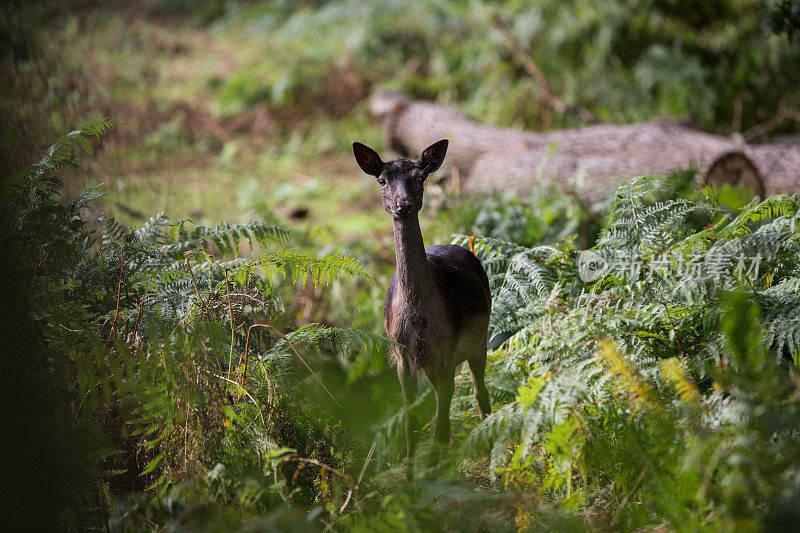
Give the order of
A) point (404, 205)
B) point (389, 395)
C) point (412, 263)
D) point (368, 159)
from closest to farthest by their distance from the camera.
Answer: point (404, 205), point (412, 263), point (368, 159), point (389, 395)

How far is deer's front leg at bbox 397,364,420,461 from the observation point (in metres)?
3.80

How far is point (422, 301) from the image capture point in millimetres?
3645

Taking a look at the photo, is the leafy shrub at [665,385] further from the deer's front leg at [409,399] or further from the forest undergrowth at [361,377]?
the deer's front leg at [409,399]

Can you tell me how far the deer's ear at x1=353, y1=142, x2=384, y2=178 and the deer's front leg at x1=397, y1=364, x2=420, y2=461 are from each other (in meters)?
1.15

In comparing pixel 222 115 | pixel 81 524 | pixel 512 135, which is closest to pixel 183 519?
pixel 81 524

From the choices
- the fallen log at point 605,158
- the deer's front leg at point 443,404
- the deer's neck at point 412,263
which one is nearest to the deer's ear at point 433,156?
the deer's neck at point 412,263

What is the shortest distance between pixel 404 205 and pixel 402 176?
215mm

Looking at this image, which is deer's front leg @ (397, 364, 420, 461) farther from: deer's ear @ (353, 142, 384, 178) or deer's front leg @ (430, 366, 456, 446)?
deer's ear @ (353, 142, 384, 178)

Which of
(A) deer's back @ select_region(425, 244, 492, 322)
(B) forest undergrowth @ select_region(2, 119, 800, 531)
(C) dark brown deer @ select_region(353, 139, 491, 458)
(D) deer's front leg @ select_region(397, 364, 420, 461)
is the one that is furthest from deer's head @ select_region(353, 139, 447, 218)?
(D) deer's front leg @ select_region(397, 364, 420, 461)

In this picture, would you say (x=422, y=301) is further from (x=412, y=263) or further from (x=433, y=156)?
(x=433, y=156)

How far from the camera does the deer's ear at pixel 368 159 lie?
3.74m

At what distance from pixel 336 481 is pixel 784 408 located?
2.09 meters

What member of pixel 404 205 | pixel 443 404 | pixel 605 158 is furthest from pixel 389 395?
pixel 605 158

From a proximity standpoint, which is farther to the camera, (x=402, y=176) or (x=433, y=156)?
(x=433, y=156)
